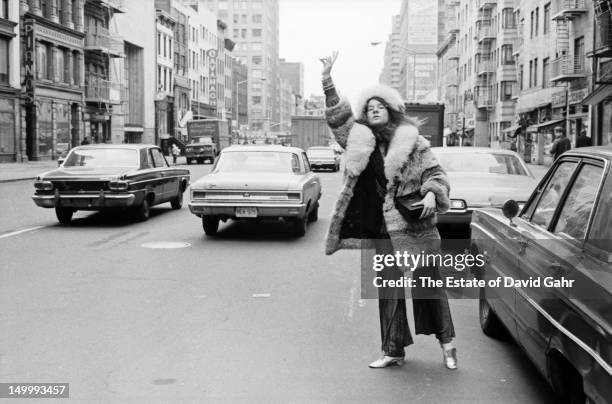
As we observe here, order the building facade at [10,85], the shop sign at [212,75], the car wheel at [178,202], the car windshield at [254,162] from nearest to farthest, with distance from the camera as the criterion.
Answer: the car windshield at [254,162], the car wheel at [178,202], the building facade at [10,85], the shop sign at [212,75]

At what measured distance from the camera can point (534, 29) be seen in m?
51.7

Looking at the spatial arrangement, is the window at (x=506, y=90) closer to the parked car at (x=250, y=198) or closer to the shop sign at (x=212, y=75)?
the shop sign at (x=212, y=75)

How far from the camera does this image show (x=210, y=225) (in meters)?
13.0

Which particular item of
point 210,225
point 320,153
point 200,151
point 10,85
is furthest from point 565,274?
point 200,151

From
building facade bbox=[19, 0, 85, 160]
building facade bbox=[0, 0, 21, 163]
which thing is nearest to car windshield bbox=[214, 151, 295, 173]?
building facade bbox=[0, 0, 21, 163]

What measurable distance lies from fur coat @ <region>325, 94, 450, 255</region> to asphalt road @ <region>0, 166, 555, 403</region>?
94cm

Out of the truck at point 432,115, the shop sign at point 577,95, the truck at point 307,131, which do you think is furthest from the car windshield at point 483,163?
the truck at point 307,131

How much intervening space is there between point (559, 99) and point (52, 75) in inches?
1183

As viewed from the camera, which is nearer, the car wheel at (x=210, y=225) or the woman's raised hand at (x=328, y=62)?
the woman's raised hand at (x=328, y=62)

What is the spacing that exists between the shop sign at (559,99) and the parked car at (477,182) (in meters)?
31.8

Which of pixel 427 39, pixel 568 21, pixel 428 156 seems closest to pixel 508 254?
pixel 428 156

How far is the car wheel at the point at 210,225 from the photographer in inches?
510

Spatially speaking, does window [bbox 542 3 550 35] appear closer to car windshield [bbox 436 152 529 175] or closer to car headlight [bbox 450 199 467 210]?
car windshield [bbox 436 152 529 175]

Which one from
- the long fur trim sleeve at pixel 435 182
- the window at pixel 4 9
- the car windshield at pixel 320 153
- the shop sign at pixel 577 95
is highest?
the window at pixel 4 9
